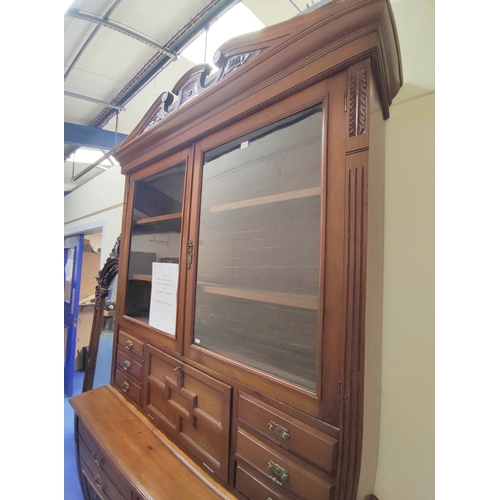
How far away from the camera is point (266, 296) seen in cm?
69

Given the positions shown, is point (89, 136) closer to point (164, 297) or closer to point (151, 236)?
point (151, 236)

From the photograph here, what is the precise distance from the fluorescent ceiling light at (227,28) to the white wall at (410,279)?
1.97 ft

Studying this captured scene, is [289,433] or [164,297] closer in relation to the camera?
[289,433]

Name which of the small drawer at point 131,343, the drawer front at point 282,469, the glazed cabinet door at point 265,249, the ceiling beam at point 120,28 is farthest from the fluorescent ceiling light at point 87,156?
the drawer front at point 282,469

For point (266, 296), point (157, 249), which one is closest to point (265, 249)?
point (266, 296)

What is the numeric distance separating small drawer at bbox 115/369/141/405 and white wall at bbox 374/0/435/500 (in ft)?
2.91

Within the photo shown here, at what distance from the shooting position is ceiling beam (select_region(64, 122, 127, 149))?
6.22ft

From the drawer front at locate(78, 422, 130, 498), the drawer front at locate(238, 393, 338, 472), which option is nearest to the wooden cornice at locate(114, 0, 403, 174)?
the drawer front at locate(238, 393, 338, 472)

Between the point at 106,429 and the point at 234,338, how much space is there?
0.65 metres

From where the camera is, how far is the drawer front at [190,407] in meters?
0.70

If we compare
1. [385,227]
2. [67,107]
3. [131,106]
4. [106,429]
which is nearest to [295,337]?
[385,227]

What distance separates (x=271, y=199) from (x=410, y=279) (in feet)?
1.48
